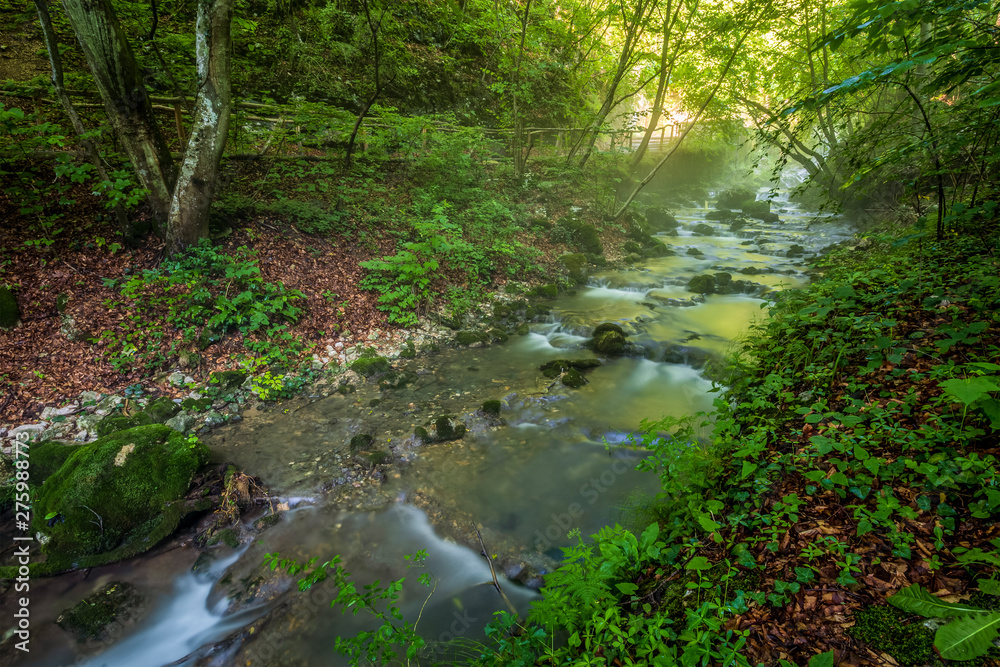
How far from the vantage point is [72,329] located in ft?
18.0

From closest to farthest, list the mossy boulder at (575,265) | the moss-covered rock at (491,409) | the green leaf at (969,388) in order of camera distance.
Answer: the green leaf at (969,388)
the moss-covered rock at (491,409)
the mossy boulder at (575,265)

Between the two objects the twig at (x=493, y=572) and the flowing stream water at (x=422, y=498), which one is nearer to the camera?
the flowing stream water at (x=422, y=498)

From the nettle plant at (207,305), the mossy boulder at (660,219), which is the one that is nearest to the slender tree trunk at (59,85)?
the nettle plant at (207,305)

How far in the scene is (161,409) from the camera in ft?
16.9

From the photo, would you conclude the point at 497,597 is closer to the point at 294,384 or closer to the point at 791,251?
the point at 294,384

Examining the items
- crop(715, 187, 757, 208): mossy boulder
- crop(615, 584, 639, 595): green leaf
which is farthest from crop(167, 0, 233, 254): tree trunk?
crop(715, 187, 757, 208): mossy boulder

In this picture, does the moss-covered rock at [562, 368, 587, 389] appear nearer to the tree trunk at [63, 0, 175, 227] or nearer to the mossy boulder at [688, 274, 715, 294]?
the mossy boulder at [688, 274, 715, 294]

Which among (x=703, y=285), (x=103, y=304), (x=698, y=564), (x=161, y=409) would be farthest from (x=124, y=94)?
(x=703, y=285)

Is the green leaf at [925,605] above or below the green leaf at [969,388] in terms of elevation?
below

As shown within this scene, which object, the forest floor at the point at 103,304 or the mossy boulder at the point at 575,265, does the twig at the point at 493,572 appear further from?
the mossy boulder at the point at 575,265

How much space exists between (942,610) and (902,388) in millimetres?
1745

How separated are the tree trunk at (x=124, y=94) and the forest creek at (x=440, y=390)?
39 millimetres

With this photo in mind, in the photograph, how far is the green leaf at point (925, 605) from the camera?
5.02 feet

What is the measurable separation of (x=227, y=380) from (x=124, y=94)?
4.49 meters
